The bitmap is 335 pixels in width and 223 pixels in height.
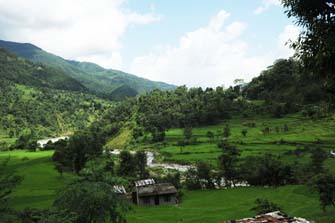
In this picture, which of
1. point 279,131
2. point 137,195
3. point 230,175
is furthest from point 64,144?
point 279,131

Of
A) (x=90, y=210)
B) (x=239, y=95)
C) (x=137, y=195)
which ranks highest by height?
(x=239, y=95)

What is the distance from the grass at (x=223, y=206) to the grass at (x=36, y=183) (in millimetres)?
13338

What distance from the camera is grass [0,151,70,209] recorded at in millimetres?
60703

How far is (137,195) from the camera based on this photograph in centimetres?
6394

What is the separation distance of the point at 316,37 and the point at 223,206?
43810mm

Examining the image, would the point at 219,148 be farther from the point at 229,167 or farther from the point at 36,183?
the point at 36,183

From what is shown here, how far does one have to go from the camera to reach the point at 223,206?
185 feet

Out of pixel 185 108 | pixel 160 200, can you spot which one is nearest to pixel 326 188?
pixel 160 200

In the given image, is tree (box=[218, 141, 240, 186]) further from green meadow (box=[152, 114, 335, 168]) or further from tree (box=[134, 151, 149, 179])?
tree (box=[134, 151, 149, 179])

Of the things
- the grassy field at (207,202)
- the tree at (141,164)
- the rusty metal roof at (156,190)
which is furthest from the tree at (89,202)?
the tree at (141,164)

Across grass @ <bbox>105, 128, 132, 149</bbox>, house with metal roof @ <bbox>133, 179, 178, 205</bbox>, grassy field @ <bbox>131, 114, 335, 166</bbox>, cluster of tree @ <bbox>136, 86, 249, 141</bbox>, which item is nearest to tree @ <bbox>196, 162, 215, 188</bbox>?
house with metal roof @ <bbox>133, 179, 178, 205</bbox>

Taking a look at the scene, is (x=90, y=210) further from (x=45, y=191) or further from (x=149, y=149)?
(x=149, y=149)

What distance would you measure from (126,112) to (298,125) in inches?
3383

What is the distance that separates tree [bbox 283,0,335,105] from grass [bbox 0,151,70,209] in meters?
38.7
